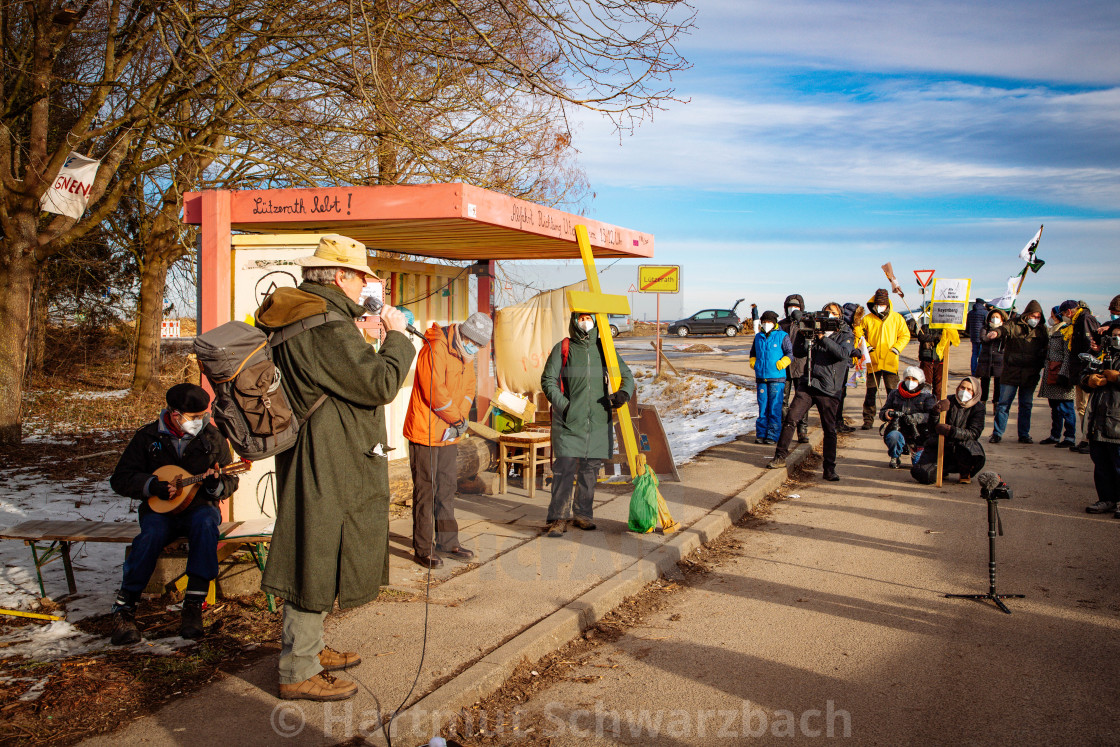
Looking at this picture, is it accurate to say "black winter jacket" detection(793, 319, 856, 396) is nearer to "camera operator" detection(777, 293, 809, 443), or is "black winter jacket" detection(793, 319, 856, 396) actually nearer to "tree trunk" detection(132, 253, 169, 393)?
"camera operator" detection(777, 293, 809, 443)

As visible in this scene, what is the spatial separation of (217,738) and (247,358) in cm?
152

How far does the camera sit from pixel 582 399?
6.39m

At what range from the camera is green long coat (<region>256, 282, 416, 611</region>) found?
3.38 metres

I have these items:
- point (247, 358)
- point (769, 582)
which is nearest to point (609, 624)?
point (769, 582)

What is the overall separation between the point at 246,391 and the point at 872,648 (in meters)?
3.43

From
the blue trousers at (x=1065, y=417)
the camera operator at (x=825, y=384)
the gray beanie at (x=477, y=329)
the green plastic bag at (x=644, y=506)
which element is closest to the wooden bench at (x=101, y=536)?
the gray beanie at (x=477, y=329)

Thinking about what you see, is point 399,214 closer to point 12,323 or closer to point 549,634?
point 549,634

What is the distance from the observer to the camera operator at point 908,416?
9.12 meters

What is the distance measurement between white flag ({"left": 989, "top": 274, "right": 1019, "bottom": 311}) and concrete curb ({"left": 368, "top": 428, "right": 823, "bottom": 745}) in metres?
7.50

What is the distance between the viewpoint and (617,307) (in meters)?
6.36

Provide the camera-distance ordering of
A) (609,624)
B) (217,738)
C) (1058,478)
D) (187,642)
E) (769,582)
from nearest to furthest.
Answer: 1. (217,738)
2. (187,642)
3. (609,624)
4. (769,582)
5. (1058,478)

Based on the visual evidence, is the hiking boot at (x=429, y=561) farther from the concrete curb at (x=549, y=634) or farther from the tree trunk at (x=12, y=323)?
the tree trunk at (x=12, y=323)

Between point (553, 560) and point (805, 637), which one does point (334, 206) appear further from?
point (805, 637)

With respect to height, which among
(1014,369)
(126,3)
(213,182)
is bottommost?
(1014,369)
